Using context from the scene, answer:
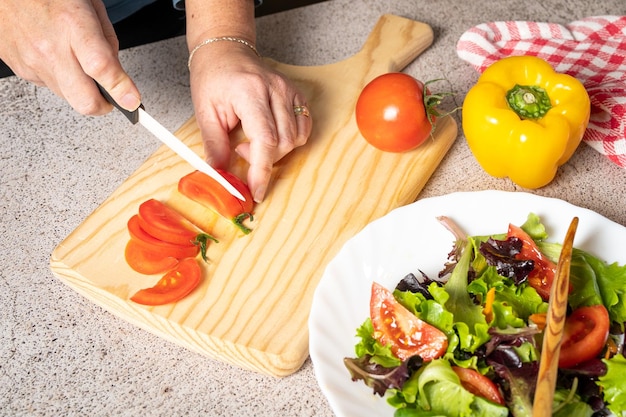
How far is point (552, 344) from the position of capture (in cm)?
98

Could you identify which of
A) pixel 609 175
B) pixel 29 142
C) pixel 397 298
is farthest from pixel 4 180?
pixel 609 175

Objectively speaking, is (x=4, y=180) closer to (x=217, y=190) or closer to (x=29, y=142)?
(x=29, y=142)

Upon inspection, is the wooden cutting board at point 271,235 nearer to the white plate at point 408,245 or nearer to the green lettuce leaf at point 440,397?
the white plate at point 408,245

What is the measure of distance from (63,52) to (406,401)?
843 mm

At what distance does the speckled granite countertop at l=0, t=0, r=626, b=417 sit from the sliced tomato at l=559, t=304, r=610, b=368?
396mm

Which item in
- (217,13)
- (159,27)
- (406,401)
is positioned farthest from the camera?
(159,27)

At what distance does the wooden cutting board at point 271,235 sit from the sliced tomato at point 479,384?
29 centimetres

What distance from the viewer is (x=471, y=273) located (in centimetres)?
122

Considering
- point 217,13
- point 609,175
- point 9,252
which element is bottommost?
point 9,252

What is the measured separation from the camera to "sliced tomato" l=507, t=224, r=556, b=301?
1.19m

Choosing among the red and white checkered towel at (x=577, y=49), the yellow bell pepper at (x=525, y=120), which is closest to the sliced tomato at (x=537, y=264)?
the yellow bell pepper at (x=525, y=120)

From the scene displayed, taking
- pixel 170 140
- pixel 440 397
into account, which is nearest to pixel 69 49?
pixel 170 140

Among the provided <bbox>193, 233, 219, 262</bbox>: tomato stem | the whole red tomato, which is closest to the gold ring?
the whole red tomato

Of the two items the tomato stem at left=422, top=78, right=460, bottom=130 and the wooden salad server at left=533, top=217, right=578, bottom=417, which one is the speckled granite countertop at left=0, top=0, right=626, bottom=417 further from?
the wooden salad server at left=533, top=217, right=578, bottom=417
